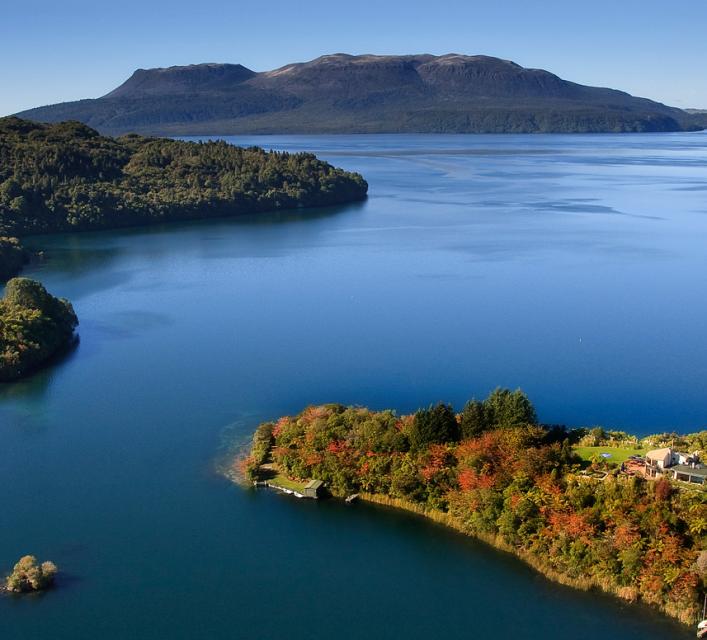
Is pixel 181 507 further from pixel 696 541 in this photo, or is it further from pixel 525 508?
pixel 696 541

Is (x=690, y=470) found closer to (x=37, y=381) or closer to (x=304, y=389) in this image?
(x=304, y=389)

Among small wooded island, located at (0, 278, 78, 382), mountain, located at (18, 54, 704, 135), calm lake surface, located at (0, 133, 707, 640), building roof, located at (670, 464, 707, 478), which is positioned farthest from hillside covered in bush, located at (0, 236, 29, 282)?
mountain, located at (18, 54, 704, 135)

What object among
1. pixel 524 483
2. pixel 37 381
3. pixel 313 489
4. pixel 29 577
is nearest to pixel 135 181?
pixel 37 381

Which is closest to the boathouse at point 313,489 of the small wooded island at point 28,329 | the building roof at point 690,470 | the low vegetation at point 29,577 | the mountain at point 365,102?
the low vegetation at point 29,577

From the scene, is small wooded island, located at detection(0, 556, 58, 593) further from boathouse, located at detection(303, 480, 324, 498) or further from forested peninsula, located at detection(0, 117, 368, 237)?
forested peninsula, located at detection(0, 117, 368, 237)

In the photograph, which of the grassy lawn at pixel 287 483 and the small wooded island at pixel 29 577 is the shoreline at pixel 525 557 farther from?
the small wooded island at pixel 29 577

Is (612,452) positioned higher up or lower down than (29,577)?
higher up

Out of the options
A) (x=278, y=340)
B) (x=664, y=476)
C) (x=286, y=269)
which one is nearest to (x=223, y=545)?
(x=664, y=476)
